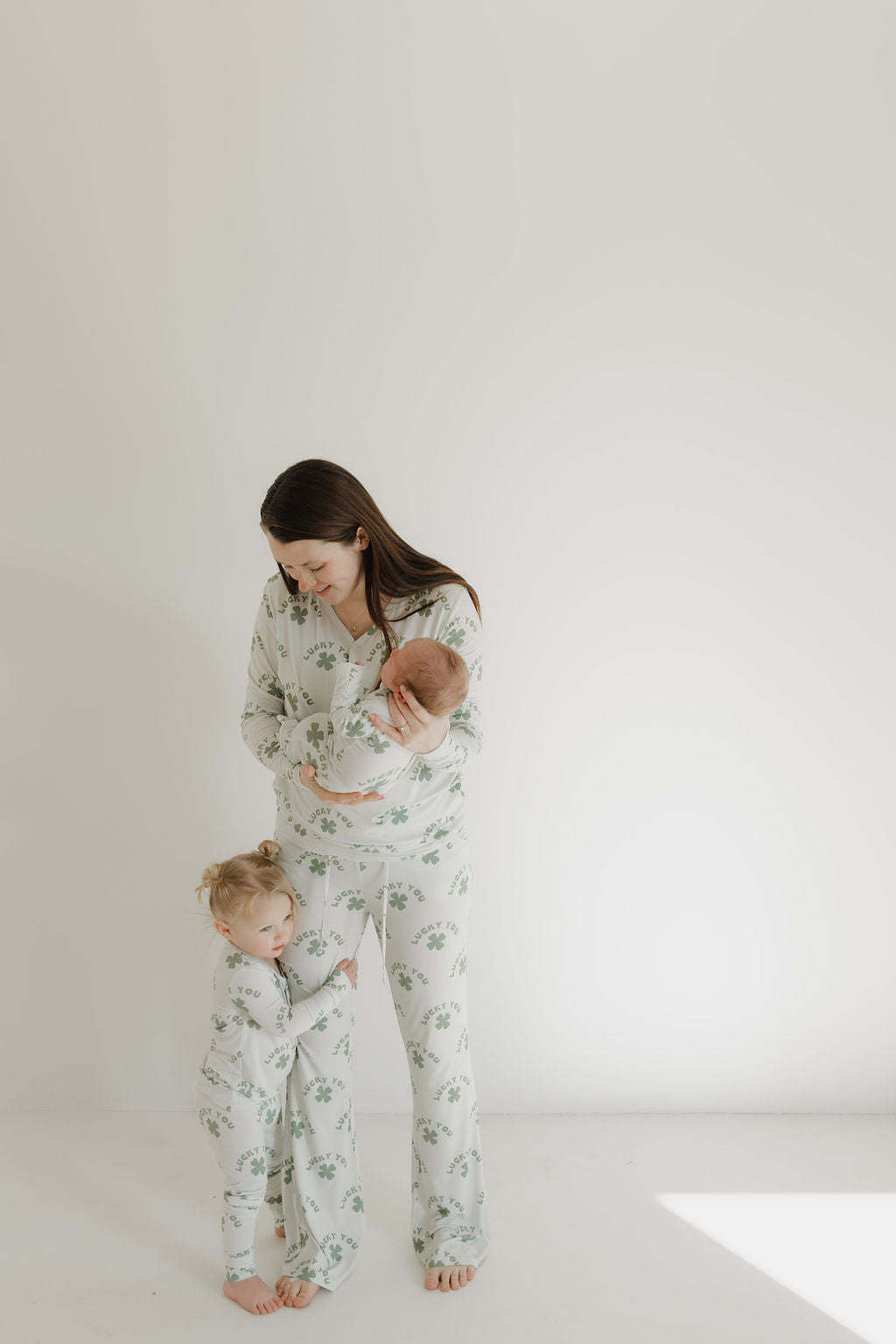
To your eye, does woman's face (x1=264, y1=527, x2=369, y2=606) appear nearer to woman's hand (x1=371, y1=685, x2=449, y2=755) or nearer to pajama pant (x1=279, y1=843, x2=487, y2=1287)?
woman's hand (x1=371, y1=685, x2=449, y2=755)

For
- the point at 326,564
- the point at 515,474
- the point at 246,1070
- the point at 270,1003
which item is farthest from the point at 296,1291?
the point at 515,474

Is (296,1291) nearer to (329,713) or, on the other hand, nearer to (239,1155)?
(239,1155)

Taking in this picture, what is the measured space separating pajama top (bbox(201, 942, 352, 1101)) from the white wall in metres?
0.65

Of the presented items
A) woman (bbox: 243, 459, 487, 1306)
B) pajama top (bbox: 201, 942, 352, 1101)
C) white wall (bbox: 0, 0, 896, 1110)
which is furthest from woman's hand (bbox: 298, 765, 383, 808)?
white wall (bbox: 0, 0, 896, 1110)

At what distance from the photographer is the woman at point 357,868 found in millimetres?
1703

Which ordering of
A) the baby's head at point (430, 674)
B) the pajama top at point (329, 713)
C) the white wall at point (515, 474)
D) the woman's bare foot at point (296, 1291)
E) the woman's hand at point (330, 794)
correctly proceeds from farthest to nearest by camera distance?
1. the white wall at point (515, 474)
2. the woman's bare foot at point (296, 1291)
3. the pajama top at point (329, 713)
4. the woman's hand at point (330, 794)
5. the baby's head at point (430, 674)

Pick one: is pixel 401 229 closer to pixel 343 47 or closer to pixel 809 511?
pixel 343 47

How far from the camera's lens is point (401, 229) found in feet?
7.36

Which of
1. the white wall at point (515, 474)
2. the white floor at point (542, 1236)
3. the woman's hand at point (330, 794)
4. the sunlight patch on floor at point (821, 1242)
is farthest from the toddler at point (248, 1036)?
the sunlight patch on floor at point (821, 1242)

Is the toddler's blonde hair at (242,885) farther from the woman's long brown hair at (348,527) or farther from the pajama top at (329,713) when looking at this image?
the woman's long brown hair at (348,527)

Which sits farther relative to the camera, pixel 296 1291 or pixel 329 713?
pixel 296 1291

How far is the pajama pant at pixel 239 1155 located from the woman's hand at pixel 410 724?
0.76 m

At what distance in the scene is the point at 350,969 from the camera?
6.24 feet

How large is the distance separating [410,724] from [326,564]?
0.33 m
